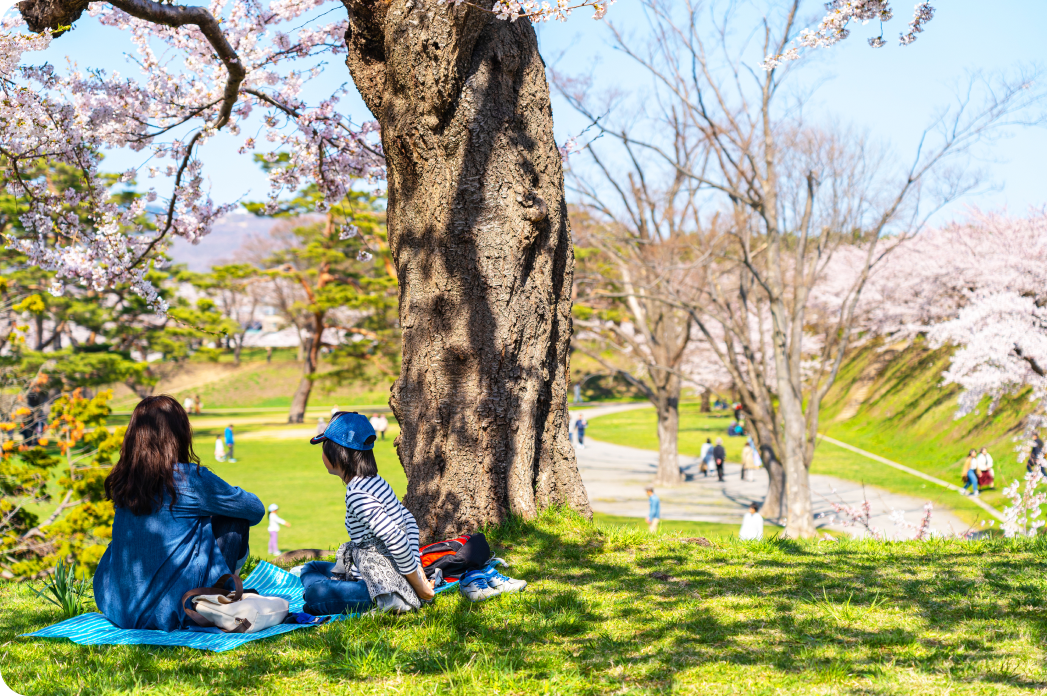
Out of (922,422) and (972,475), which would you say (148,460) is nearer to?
(972,475)

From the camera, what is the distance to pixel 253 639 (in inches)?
125

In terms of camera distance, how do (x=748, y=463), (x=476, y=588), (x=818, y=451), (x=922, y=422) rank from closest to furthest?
(x=476, y=588) → (x=748, y=463) → (x=922, y=422) → (x=818, y=451)

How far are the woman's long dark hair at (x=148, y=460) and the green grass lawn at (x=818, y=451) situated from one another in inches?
586

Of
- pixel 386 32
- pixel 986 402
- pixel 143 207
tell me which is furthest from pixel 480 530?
pixel 986 402

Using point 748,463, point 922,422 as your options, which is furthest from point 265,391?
point 922,422

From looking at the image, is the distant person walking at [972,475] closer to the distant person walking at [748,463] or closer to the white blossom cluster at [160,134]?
the distant person walking at [748,463]

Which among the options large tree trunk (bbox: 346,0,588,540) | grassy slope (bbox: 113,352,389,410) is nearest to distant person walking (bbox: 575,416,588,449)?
grassy slope (bbox: 113,352,389,410)

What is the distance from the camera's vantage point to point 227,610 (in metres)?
3.25

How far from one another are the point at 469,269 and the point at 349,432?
1541 millimetres

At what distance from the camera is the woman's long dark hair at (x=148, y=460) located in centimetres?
323

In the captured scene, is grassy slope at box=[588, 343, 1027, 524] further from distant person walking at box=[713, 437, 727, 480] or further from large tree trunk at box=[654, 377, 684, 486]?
large tree trunk at box=[654, 377, 684, 486]

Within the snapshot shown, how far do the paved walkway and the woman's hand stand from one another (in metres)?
9.48

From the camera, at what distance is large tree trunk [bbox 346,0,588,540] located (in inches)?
181

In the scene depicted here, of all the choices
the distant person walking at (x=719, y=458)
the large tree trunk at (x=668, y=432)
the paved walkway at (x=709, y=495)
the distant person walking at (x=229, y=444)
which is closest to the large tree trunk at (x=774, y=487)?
the paved walkway at (x=709, y=495)
